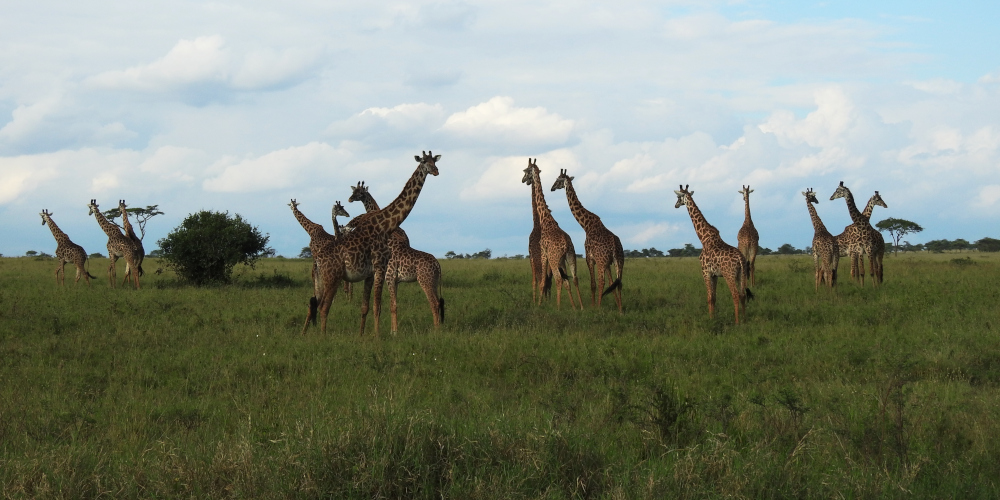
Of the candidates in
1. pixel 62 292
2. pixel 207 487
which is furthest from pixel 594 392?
pixel 62 292

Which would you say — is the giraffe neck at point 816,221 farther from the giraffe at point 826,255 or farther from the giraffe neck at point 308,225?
the giraffe neck at point 308,225

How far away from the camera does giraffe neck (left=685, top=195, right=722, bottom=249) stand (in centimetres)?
1456

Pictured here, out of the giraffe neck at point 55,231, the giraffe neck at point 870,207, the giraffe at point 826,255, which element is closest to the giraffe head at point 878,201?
the giraffe neck at point 870,207

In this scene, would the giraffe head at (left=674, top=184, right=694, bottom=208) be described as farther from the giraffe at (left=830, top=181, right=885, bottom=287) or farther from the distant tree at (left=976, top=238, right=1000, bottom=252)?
the distant tree at (left=976, top=238, right=1000, bottom=252)

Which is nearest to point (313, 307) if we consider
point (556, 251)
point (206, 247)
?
point (556, 251)

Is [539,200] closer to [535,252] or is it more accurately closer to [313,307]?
[535,252]

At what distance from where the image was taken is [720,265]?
13766 mm

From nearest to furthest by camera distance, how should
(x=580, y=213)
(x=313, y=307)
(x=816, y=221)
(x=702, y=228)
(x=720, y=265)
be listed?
(x=313, y=307) → (x=720, y=265) → (x=702, y=228) → (x=580, y=213) → (x=816, y=221)

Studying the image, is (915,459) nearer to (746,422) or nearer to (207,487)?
(746,422)

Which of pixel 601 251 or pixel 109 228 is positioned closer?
pixel 601 251

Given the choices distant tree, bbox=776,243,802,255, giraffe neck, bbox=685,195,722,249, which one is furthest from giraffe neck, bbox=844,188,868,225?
distant tree, bbox=776,243,802,255

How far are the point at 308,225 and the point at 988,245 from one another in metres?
54.3

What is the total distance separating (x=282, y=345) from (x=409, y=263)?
2.61m

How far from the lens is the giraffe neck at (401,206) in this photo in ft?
42.8
